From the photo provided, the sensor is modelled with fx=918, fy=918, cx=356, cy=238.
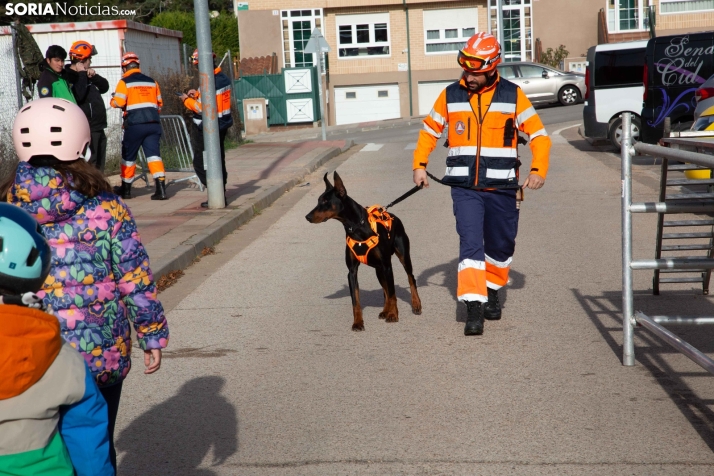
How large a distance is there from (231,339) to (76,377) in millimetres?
4210

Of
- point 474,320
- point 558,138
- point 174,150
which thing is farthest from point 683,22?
point 474,320

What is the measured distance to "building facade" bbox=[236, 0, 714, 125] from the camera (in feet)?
135

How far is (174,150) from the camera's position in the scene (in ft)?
52.2

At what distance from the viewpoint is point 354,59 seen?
1633 inches

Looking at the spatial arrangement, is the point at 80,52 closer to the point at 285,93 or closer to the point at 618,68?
the point at 618,68

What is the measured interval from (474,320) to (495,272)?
59cm

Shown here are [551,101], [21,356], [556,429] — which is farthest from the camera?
[551,101]

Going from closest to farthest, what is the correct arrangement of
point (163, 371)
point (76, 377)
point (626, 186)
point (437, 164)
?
point (76, 377), point (626, 186), point (163, 371), point (437, 164)

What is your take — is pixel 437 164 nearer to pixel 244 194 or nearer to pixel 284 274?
pixel 244 194

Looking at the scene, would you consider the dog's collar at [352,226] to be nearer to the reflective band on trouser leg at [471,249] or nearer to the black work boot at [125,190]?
the reflective band on trouser leg at [471,249]

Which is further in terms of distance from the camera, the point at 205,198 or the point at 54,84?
the point at 205,198

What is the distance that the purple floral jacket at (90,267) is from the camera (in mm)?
3160

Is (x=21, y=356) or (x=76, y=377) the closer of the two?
(x=21, y=356)

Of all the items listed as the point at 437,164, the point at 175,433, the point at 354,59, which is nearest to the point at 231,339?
the point at 175,433
